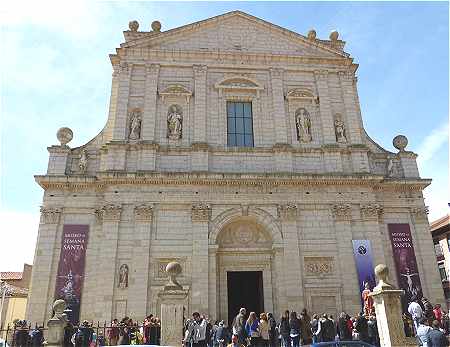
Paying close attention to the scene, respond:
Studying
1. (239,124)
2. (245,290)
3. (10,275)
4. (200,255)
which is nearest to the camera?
(200,255)

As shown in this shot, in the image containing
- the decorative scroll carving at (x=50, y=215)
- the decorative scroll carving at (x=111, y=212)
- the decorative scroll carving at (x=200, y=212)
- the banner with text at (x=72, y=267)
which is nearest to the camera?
the banner with text at (x=72, y=267)

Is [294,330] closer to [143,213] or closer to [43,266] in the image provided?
[143,213]

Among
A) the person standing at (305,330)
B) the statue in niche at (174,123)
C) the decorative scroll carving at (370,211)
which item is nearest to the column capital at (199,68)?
the statue in niche at (174,123)

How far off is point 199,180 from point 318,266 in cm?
675

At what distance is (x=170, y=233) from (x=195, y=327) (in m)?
6.41

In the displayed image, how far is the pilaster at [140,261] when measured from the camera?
17.2 meters

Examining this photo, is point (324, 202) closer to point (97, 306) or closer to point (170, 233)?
point (170, 233)

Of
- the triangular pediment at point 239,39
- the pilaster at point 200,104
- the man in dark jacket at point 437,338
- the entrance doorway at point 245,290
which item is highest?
the triangular pediment at point 239,39

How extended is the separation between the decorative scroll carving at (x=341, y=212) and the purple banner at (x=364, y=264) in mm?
1217

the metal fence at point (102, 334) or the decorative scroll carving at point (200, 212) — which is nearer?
the metal fence at point (102, 334)

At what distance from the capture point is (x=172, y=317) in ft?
38.9

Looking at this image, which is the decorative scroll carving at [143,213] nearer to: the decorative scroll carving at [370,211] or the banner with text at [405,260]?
the decorative scroll carving at [370,211]

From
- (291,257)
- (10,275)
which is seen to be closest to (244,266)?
(291,257)

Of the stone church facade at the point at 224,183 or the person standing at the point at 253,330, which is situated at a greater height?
the stone church facade at the point at 224,183
